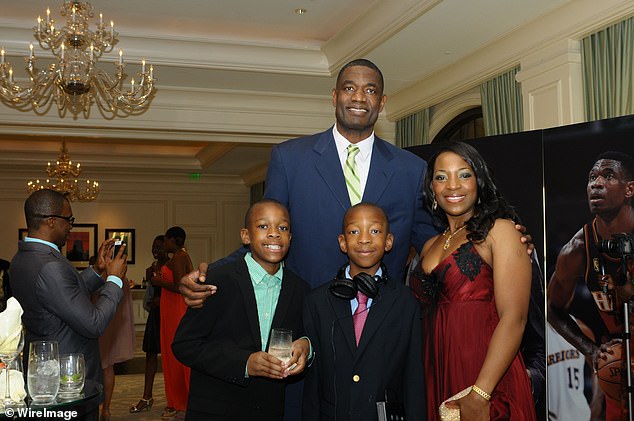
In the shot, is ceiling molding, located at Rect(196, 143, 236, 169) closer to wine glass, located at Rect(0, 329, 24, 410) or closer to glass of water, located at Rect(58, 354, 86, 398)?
glass of water, located at Rect(58, 354, 86, 398)

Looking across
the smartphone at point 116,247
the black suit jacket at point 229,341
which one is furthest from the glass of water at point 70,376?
the smartphone at point 116,247

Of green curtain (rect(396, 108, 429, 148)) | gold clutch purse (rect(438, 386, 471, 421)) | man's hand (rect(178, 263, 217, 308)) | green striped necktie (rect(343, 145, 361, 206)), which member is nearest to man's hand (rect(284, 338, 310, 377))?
man's hand (rect(178, 263, 217, 308))

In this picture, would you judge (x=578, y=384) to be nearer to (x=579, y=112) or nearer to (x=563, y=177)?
(x=563, y=177)

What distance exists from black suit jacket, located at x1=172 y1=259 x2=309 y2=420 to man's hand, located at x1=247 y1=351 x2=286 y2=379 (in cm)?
12

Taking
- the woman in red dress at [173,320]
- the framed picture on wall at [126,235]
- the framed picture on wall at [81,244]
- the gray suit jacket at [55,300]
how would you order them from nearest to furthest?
the gray suit jacket at [55,300], the woman in red dress at [173,320], the framed picture on wall at [81,244], the framed picture on wall at [126,235]

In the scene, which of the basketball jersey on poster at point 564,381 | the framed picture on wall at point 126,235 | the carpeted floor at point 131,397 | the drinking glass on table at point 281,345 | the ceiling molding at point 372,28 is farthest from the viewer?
the framed picture on wall at point 126,235

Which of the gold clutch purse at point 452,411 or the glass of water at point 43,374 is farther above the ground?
the glass of water at point 43,374

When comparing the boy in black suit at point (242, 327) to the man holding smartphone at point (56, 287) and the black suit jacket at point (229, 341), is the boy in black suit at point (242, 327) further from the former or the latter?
the man holding smartphone at point (56, 287)

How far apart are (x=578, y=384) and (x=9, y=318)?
9.71ft

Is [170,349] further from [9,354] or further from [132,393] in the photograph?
[9,354]

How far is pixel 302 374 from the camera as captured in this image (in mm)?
2588

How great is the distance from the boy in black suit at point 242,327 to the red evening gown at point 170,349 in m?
4.17

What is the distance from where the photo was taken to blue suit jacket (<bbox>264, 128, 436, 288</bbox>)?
8.98 feet

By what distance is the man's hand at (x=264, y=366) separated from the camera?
2271 mm
